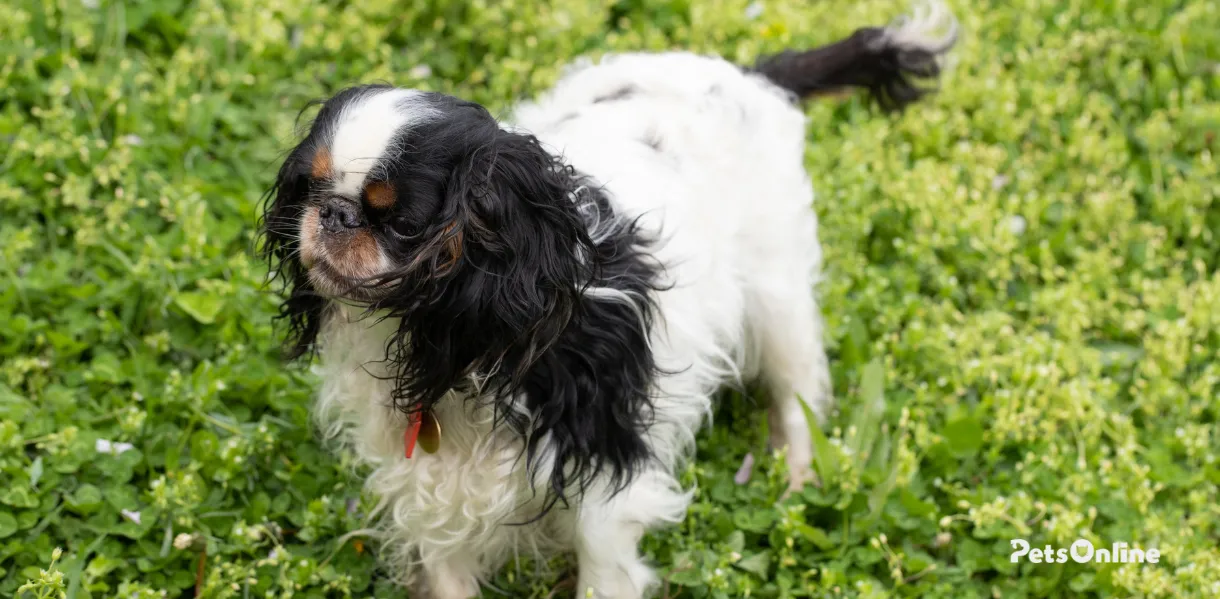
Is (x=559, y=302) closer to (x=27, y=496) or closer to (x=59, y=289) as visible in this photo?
(x=27, y=496)

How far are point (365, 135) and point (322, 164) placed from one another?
0.39 feet

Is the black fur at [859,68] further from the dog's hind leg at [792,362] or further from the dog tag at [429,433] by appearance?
the dog tag at [429,433]

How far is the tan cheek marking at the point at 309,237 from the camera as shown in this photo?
238 cm

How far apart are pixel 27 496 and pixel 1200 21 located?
5378mm

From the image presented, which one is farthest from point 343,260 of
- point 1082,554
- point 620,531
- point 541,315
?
point 1082,554

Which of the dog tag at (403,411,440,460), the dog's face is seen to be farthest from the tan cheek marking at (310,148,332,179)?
the dog tag at (403,411,440,460)

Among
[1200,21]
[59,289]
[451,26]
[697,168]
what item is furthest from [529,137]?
[1200,21]

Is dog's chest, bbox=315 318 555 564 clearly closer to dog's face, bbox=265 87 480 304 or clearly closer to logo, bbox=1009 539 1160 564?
dog's face, bbox=265 87 480 304

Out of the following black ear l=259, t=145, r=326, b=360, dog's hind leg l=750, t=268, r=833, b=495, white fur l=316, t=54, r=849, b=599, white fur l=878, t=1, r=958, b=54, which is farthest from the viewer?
white fur l=878, t=1, r=958, b=54

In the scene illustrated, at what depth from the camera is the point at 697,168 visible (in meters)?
3.33

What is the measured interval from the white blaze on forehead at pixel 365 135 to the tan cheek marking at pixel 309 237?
9 centimetres

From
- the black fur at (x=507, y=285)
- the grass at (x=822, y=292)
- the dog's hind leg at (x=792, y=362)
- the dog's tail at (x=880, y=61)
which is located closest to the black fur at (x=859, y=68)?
the dog's tail at (x=880, y=61)

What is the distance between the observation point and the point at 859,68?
4.21 m

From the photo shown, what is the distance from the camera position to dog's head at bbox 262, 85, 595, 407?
231 centimetres
